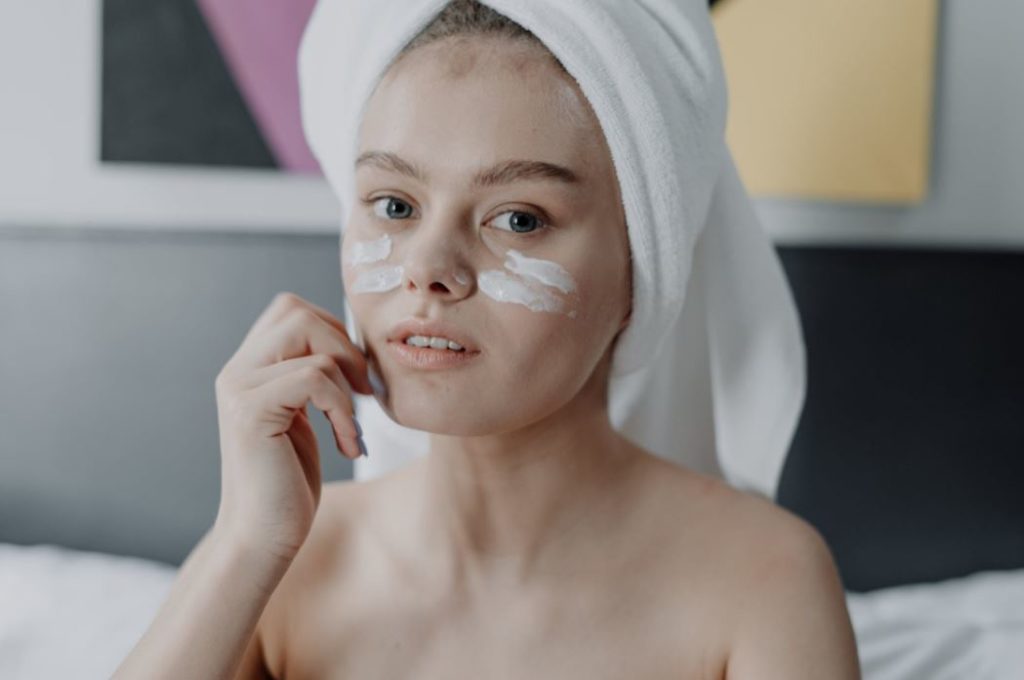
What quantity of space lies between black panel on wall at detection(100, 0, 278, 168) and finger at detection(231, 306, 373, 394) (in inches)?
28.4

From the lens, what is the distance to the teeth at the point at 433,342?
974 mm

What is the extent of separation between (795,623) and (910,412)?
80 centimetres

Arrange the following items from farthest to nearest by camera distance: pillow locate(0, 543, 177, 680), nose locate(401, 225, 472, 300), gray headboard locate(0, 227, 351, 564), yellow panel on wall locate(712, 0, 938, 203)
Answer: gray headboard locate(0, 227, 351, 564)
yellow panel on wall locate(712, 0, 938, 203)
pillow locate(0, 543, 177, 680)
nose locate(401, 225, 472, 300)

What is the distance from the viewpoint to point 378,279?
3.32ft

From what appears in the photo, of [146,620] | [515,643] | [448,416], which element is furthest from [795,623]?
[146,620]

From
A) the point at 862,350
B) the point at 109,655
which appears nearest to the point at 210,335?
the point at 109,655

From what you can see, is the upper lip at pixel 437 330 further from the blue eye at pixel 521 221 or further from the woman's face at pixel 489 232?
the blue eye at pixel 521 221

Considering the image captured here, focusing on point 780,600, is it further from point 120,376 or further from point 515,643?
point 120,376

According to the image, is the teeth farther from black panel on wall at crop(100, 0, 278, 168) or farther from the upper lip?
black panel on wall at crop(100, 0, 278, 168)

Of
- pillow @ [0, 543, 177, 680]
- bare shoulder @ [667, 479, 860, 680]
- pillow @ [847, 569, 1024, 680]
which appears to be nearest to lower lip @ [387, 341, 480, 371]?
bare shoulder @ [667, 479, 860, 680]

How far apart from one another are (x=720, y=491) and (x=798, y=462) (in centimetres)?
64

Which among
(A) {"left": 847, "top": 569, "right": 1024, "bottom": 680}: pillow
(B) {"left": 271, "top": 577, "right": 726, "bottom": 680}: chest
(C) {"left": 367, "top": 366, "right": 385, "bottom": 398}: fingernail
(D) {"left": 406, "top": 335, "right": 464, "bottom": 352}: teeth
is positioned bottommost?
(A) {"left": 847, "top": 569, "right": 1024, "bottom": 680}: pillow

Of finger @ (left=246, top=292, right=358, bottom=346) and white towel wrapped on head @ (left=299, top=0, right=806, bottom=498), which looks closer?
white towel wrapped on head @ (left=299, top=0, right=806, bottom=498)

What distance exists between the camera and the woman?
3.19 ft
